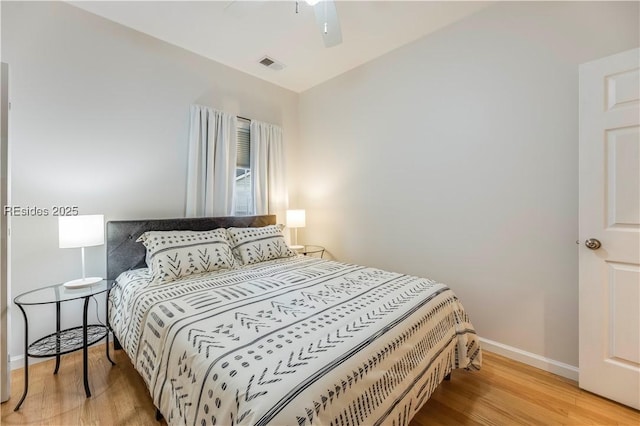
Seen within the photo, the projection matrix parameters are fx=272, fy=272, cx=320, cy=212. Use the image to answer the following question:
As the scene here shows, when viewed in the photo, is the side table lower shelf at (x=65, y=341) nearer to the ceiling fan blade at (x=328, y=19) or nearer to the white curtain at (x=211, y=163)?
the white curtain at (x=211, y=163)

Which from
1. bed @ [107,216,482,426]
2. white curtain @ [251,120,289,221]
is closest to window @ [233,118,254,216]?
white curtain @ [251,120,289,221]

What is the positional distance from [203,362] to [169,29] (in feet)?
9.42

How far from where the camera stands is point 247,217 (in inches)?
125

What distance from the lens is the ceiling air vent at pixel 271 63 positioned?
119 inches

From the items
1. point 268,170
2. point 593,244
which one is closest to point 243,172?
point 268,170

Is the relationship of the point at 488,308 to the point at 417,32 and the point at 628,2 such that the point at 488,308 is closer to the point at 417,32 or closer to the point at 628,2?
the point at 628,2

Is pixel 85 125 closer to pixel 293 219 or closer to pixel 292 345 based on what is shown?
pixel 293 219

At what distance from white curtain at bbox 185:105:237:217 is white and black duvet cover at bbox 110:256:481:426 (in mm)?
1058

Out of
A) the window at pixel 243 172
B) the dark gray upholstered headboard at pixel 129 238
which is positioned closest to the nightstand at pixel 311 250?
the window at pixel 243 172

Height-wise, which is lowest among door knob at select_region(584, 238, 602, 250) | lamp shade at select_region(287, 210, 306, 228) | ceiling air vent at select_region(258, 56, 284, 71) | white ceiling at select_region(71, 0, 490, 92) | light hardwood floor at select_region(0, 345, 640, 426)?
light hardwood floor at select_region(0, 345, 640, 426)

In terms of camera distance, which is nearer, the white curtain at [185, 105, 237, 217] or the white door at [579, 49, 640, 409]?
the white door at [579, 49, 640, 409]

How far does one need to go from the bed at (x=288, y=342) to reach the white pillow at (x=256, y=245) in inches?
13.9

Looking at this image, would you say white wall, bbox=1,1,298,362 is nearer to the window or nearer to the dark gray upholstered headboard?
the dark gray upholstered headboard

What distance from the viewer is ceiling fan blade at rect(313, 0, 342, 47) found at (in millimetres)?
1671
